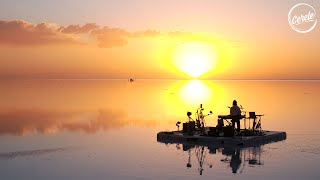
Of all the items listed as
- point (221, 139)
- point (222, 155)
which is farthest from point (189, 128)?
point (222, 155)

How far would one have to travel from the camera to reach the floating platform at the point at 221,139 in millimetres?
28547

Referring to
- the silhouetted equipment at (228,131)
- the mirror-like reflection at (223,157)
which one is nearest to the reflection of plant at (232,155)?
the mirror-like reflection at (223,157)

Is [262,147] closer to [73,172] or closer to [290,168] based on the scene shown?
[290,168]

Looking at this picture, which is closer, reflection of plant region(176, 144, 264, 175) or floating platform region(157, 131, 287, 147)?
reflection of plant region(176, 144, 264, 175)

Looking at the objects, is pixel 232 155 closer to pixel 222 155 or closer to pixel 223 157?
pixel 222 155

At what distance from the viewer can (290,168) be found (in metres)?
21.9

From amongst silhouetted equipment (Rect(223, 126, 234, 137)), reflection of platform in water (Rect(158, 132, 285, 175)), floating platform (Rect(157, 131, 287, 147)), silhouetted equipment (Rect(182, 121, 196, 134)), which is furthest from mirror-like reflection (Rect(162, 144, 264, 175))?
silhouetted equipment (Rect(182, 121, 196, 134))

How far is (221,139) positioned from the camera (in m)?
28.9

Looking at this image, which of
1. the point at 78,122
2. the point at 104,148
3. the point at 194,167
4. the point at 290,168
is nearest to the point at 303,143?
the point at 290,168

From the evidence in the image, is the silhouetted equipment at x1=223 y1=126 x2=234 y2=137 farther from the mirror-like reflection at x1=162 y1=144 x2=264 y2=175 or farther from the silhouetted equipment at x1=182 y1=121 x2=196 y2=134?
the silhouetted equipment at x1=182 y1=121 x2=196 y2=134

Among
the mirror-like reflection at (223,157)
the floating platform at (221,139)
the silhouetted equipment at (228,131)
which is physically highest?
the silhouetted equipment at (228,131)

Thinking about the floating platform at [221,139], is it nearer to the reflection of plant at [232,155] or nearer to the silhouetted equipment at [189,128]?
the silhouetted equipment at [189,128]

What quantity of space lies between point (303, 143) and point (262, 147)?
11.6 ft

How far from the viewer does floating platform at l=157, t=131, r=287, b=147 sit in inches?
1124
